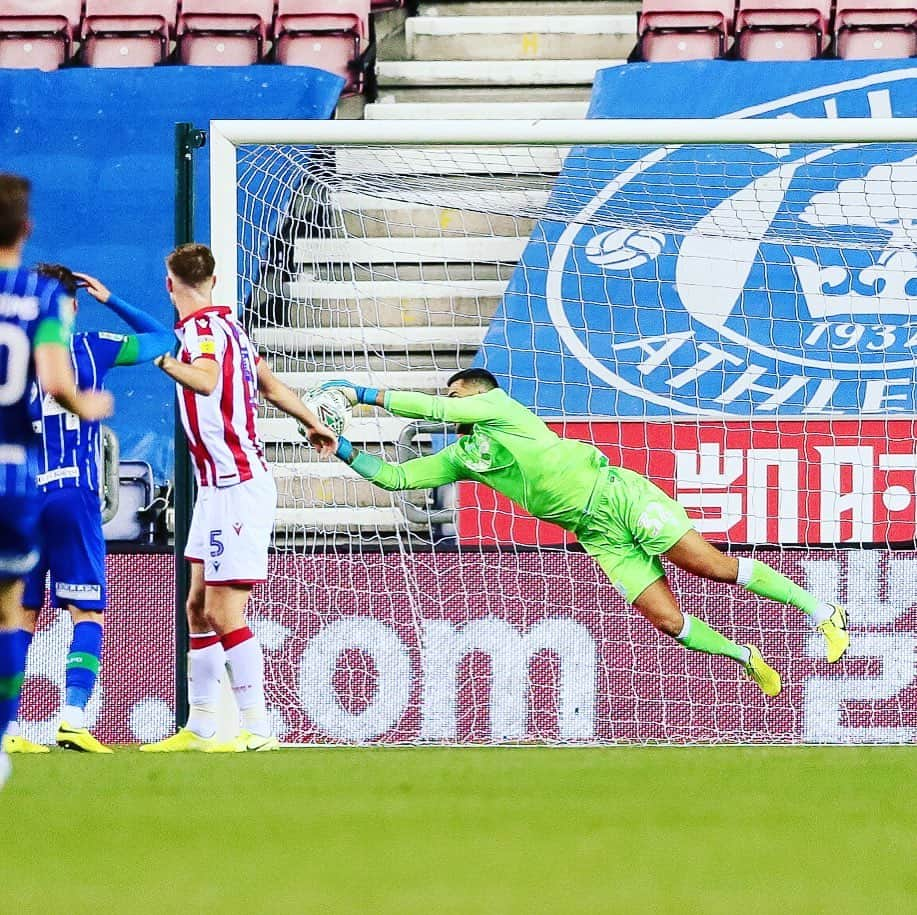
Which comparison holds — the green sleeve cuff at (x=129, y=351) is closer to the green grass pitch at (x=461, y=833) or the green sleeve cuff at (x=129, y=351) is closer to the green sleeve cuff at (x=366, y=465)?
the green grass pitch at (x=461, y=833)

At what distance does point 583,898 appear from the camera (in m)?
2.69

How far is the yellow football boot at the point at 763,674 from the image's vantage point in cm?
608

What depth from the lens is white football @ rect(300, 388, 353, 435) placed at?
600cm

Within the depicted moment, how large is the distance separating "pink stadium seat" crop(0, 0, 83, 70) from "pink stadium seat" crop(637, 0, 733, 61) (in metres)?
3.66

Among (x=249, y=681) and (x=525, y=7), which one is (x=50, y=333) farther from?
(x=525, y=7)

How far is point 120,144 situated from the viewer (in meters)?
9.38

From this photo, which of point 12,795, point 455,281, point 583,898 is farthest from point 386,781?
point 455,281

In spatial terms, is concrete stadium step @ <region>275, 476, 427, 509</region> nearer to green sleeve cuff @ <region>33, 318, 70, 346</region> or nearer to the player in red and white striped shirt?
the player in red and white striped shirt

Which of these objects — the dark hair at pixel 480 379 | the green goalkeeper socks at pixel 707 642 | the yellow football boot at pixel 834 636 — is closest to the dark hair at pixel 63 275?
the dark hair at pixel 480 379

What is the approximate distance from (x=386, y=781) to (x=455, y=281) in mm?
4468

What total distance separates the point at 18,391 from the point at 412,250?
526 centimetres

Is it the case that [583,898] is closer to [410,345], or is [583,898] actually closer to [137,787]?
[137,787]

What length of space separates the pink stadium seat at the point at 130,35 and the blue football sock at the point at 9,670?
7.38 m

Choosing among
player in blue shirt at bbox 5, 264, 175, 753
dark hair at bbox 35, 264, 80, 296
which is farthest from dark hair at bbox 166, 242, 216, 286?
dark hair at bbox 35, 264, 80, 296
